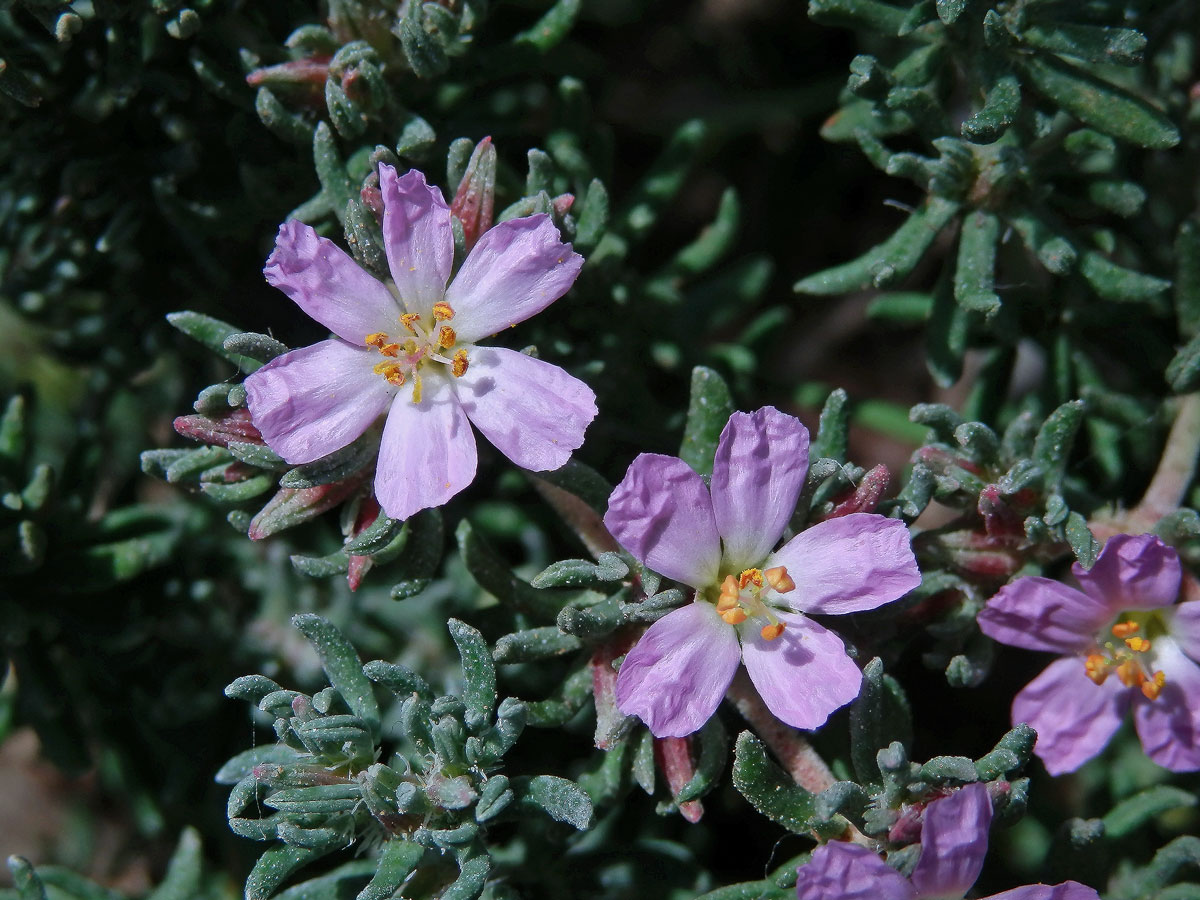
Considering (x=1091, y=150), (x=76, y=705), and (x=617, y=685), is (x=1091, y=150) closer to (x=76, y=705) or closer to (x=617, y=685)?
(x=617, y=685)

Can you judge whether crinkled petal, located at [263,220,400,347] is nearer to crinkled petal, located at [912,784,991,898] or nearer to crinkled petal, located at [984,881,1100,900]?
crinkled petal, located at [912,784,991,898]

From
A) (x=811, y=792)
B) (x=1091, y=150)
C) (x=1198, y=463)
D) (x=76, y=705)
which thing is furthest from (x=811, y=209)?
(x=76, y=705)

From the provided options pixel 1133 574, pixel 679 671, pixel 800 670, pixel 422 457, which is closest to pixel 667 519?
pixel 679 671

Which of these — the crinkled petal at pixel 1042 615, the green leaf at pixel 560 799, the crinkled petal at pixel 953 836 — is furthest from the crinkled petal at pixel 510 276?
the crinkled petal at pixel 953 836

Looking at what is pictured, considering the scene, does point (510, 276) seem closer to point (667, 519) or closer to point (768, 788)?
point (667, 519)

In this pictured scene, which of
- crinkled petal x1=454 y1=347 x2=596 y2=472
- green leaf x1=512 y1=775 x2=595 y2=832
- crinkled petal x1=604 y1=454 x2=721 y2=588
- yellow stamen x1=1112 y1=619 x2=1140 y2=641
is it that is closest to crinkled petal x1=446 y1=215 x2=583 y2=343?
crinkled petal x1=454 y1=347 x2=596 y2=472

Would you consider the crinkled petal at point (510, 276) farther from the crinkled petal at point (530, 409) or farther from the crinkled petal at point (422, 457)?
the crinkled petal at point (422, 457)

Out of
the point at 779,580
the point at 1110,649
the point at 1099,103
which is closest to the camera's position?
the point at 779,580
